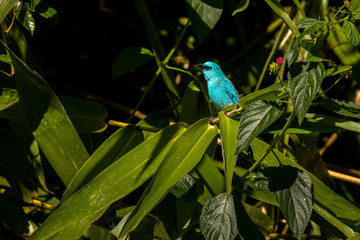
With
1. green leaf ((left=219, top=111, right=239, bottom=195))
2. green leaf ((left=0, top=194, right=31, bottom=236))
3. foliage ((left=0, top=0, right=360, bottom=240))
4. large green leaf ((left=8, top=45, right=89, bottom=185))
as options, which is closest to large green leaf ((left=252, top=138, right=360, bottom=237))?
foliage ((left=0, top=0, right=360, bottom=240))

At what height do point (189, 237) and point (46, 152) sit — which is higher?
point (46, 152)

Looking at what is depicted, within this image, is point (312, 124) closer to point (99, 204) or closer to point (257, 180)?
point (257, 180)

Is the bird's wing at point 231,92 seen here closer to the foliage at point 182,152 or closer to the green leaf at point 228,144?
the foliage at point 182,152

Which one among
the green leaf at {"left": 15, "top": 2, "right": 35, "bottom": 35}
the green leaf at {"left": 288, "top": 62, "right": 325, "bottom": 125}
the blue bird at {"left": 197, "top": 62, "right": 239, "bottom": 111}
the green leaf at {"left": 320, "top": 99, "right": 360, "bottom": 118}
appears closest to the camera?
the green leaf at {"left": 288, "top": 62, "right": 325, "bottom": 125}

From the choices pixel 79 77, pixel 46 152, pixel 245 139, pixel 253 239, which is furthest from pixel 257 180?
pixel 79 77

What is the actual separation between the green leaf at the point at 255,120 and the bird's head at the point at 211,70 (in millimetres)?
1407

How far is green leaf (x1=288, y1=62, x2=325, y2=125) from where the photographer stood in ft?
4.16

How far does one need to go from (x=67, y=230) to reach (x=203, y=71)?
4.83 feet

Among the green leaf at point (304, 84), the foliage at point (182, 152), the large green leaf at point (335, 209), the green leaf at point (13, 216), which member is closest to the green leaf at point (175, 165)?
the foliage at point (182, 152)

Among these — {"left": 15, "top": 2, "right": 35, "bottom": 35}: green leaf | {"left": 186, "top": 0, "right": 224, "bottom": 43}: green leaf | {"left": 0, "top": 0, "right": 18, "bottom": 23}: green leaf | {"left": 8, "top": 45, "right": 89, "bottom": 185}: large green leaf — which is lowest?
{"left": 8, "top": 45, "right": 89, "bottom": 185}: large green leaf

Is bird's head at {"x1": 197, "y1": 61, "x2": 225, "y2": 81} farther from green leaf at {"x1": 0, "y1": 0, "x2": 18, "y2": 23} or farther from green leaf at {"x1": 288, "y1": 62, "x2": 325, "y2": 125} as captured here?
green leaf at {"x1": 288, "y1": 62, "x2": 325, "y2": 125}

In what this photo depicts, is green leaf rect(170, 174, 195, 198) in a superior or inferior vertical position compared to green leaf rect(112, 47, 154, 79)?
inferior

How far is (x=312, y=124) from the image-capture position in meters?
1.83

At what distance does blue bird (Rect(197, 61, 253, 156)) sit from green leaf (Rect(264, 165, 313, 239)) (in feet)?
4.32
